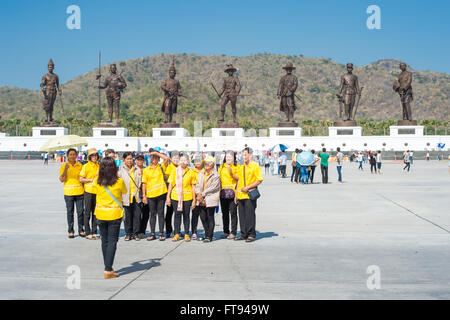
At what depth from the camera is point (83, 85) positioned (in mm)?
134500

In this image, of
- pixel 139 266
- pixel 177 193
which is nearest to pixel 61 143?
pixel 177 193

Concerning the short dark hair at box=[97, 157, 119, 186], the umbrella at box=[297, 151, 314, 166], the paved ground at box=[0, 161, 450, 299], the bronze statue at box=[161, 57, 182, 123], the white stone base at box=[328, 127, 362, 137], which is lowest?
the paved ground at box=[0, 161, 450, 299]

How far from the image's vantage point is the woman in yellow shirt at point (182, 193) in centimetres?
852

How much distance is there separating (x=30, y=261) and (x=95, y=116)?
91962mm

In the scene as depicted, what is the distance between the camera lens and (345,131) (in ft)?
143

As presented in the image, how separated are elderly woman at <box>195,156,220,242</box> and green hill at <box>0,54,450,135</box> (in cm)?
8091

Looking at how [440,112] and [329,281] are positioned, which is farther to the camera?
[440,112]

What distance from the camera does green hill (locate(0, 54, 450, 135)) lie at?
99.1 meters

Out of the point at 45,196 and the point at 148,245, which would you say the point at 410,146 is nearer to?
the point at 45,196

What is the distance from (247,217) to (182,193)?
120 cm

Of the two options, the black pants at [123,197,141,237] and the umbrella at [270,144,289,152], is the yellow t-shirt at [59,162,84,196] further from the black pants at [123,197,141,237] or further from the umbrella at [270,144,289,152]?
the umbrella at [270,144,289,152]

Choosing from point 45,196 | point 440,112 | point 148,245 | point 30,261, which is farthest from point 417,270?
point 440,112

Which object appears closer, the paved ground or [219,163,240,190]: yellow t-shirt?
the paved ground

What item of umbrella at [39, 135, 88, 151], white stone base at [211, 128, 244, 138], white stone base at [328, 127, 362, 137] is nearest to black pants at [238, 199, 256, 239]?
umbrella at [39, 135, 88, 151]
